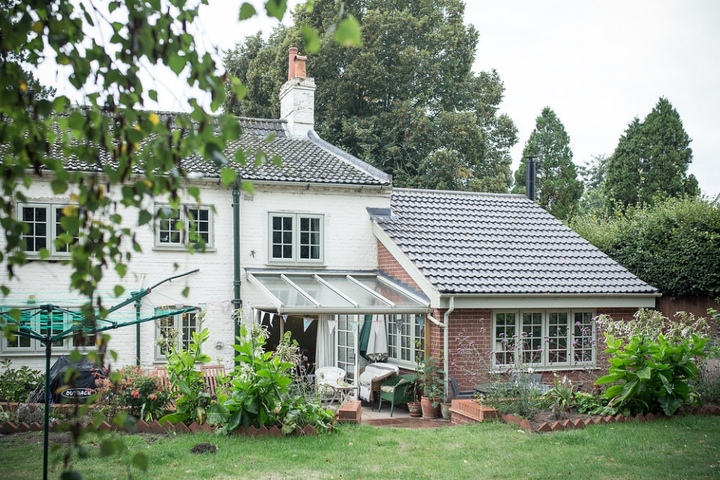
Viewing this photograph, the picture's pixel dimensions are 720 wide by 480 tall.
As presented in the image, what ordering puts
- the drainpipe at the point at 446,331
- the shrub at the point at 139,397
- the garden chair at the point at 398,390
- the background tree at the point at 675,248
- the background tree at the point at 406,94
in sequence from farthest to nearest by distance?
the background tree at the point at 406,94
the background tree at the point at 675,248
the drainpipe at the point at 446,331
the garden chair at the point at 398,390
the shrub at the point at 139,397

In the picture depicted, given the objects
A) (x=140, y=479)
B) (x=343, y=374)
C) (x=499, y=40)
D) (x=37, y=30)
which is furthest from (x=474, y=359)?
(x=499, y=40)

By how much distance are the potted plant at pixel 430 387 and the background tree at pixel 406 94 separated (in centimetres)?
1697

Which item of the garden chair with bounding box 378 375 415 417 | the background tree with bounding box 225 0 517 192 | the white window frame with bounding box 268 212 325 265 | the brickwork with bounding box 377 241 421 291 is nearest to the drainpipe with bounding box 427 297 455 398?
the garden chair with bounding box 378 375 415 417

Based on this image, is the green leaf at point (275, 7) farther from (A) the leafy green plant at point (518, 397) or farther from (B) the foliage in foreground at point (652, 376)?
(B) the foliage in foreground at point (652, 376)

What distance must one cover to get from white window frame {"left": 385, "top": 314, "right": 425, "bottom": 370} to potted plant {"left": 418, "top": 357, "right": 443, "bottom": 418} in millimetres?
510

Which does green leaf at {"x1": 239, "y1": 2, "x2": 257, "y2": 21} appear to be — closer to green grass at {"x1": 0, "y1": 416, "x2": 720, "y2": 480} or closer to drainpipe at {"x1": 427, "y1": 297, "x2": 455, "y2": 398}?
green grass at {"x1": 0, "y1": 416, "x2": 720, "y2": 480}

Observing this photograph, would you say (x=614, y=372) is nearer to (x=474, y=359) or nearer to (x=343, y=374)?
(x=474, y=359)

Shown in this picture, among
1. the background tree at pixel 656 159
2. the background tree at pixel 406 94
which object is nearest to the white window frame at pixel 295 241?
the background tree at pixel 406 94

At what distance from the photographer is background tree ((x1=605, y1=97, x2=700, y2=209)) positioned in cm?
3366

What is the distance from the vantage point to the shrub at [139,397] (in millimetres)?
11914

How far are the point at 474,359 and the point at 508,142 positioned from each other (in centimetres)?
2165

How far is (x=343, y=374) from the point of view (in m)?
15.6

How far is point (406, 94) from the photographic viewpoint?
34.2 m

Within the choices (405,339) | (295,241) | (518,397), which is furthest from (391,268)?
(518,397)
